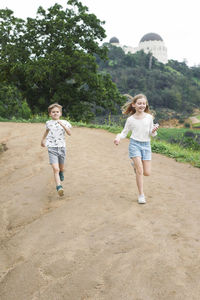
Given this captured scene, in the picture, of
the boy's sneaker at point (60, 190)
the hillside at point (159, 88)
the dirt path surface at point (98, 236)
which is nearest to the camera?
the dirt path surface at point (98, 236)

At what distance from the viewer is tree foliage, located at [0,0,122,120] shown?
19.2 metres

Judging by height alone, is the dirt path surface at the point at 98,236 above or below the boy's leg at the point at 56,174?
below

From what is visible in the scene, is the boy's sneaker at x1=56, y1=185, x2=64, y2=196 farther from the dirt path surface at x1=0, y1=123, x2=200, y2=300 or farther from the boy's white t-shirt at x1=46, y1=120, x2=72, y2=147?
the boy's white t-shirt at x1=46, y1=120, x2=72, y2=147

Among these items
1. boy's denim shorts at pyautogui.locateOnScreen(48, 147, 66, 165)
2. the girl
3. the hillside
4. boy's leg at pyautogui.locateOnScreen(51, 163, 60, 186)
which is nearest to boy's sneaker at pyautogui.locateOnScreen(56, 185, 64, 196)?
boy's leg at pyautogui.locateOnScreen(51, 163, 60, 186)

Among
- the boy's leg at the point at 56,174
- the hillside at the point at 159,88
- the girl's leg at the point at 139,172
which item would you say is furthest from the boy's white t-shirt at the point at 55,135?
the hillside at the point at 159,88

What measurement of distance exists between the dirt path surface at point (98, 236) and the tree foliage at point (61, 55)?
45.3ft

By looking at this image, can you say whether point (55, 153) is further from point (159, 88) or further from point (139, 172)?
point (159, 88)

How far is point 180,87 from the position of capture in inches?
2921

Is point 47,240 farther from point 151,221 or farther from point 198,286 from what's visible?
point 198,286

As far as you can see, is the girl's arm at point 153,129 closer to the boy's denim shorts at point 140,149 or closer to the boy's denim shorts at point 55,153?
the boy's denim shorts at point 140,149

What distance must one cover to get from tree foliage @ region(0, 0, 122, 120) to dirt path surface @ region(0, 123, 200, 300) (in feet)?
45.3

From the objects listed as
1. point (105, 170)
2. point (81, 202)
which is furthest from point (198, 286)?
point (105, 170)

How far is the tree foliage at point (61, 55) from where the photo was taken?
19.2 m

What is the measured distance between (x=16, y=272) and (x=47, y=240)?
0.59 m
